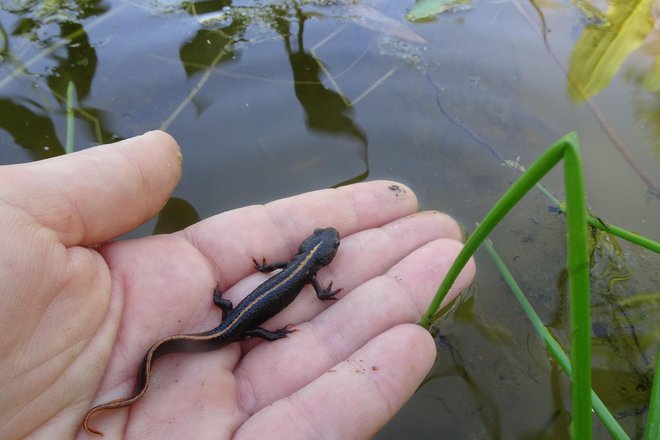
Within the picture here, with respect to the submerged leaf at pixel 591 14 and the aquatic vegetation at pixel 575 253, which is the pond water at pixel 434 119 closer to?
the submerged leaf at pixel 591 14

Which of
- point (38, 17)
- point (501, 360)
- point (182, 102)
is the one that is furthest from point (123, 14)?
point (501, 360)

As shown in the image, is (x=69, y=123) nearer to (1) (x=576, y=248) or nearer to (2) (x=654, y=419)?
(1) (x=576, y=248)

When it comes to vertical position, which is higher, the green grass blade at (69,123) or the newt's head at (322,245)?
the green grass blade at (69,123)

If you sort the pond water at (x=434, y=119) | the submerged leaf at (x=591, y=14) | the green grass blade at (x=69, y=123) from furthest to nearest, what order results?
the submerged leaf at (x=591, y=14), the green grass blade at (x=69, y=123), the pond water at (x=434, y=119)

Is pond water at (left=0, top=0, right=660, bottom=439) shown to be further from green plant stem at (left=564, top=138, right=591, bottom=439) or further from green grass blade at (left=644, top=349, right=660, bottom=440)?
green plant stem at (left=564, top=138, right=591, bottom=439)

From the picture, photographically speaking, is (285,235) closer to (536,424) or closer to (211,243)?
(211,243)

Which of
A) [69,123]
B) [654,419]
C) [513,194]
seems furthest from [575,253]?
[69,123]

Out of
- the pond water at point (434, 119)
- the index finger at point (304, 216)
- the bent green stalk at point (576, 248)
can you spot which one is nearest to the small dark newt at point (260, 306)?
the index finger at point (304, 216)

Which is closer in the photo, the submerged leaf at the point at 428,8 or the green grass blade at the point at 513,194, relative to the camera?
the green grass blade at the point at 513,194
